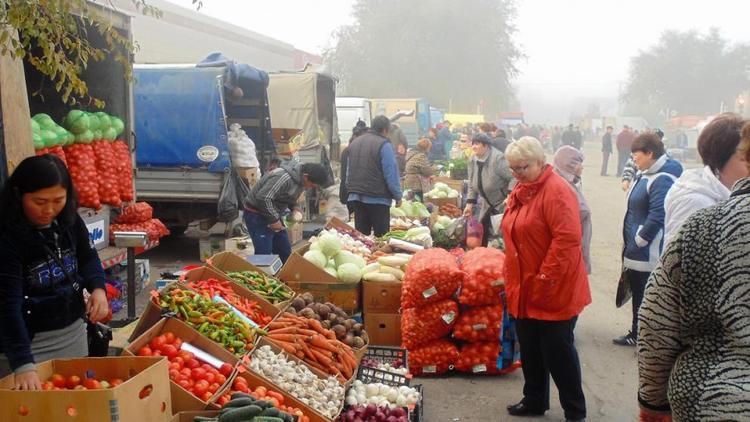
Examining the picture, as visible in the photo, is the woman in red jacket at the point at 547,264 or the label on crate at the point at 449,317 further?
the label on crate at the point at 449,317

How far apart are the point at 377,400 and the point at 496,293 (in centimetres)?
162

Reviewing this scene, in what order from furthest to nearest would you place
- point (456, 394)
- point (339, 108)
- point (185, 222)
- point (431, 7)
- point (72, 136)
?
point (431, 7)
point (339, 108)
point (185, 222)
point (72, 136)
point (456, 394)

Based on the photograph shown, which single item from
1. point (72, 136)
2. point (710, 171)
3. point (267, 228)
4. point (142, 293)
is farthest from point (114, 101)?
point (710, 171)

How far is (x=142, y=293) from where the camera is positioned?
8594 mm

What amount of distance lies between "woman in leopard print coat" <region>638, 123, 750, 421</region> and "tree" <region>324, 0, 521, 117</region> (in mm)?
49645

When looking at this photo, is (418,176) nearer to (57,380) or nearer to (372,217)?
(372,217)

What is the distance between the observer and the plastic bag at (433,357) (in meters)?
5.86

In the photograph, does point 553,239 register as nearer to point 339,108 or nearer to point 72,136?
point 72,136

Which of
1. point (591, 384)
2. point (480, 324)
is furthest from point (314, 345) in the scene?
point (591, 384)

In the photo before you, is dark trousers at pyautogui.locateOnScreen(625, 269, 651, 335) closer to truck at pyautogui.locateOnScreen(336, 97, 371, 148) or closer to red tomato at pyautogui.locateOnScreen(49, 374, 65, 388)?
red tomato at pyautogui.locateOnScreen(49, 374, 65, 388)

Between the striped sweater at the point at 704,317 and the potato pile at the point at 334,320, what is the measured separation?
3.03 m

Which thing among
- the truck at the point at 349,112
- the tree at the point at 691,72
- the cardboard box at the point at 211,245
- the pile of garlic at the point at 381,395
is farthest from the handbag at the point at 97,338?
the tree at the point at 691,72

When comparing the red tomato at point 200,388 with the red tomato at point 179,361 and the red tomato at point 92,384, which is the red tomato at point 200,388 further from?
the red tomato at point 92,384

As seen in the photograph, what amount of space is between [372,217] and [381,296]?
2483mm
